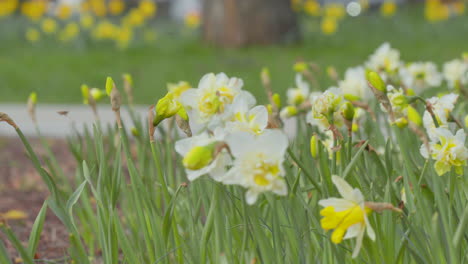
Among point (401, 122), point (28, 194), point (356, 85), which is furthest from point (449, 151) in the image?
point (28, 194)

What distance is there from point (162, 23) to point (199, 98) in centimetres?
1403

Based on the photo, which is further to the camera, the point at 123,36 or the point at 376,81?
the point at 123,36

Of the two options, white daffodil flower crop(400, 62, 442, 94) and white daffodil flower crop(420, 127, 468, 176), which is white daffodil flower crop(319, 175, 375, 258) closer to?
white daffodil flower crop(420, 127, 468, 176)

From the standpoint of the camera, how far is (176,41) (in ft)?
36.7

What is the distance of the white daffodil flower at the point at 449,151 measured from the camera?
5.06ft

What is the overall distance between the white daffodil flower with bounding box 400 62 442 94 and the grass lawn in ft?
10.3

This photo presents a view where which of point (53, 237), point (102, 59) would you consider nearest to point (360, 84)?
point (53, 237)

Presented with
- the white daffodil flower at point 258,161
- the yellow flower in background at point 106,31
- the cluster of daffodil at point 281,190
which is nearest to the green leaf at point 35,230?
the cluster of daffodil at point 281,190

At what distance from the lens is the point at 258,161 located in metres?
1.20

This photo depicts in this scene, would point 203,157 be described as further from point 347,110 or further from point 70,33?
point 70,33

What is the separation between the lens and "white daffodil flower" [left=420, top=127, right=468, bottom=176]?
5.06 ft

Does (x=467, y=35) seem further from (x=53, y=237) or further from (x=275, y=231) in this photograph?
(x=275, y=231)

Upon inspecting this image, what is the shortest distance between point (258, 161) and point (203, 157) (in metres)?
0.09

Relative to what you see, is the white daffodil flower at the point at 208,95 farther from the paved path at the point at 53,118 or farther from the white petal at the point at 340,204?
the paved path at the point at 53,118
